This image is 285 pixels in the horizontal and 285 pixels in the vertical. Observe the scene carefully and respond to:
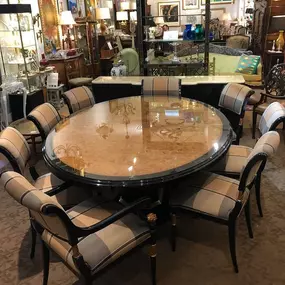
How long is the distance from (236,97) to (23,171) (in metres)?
2.03

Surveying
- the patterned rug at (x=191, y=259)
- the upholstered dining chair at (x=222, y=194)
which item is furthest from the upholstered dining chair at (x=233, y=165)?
the patterned rug at (x=191, y=259)

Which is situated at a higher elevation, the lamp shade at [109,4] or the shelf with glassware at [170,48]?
the lamp shade at [109,4]

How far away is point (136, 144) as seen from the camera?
2.22 m

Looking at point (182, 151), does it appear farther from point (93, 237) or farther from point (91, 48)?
point (91, 48)

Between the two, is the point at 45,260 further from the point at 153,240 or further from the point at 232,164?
the point at 232,164

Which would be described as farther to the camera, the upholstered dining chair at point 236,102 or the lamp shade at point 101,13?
the lamp shade at point 101,13

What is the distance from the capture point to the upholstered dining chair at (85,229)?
1.48 meters

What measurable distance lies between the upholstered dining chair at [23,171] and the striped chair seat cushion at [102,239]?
7.7 inches

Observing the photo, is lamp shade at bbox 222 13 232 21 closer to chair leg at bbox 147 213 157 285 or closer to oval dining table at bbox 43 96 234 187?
oval dining table at bbox 43 96 234 187

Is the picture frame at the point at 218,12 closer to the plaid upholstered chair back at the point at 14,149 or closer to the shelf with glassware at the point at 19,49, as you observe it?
the shelf with glassware at the point at 19,49

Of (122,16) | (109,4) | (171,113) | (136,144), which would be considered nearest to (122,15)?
(122,16)

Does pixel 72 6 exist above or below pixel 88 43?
above

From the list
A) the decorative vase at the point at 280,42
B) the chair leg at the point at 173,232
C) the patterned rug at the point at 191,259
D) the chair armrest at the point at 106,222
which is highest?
the decorative vase at the point at 280,42

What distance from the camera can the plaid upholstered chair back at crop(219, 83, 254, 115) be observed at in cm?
303
